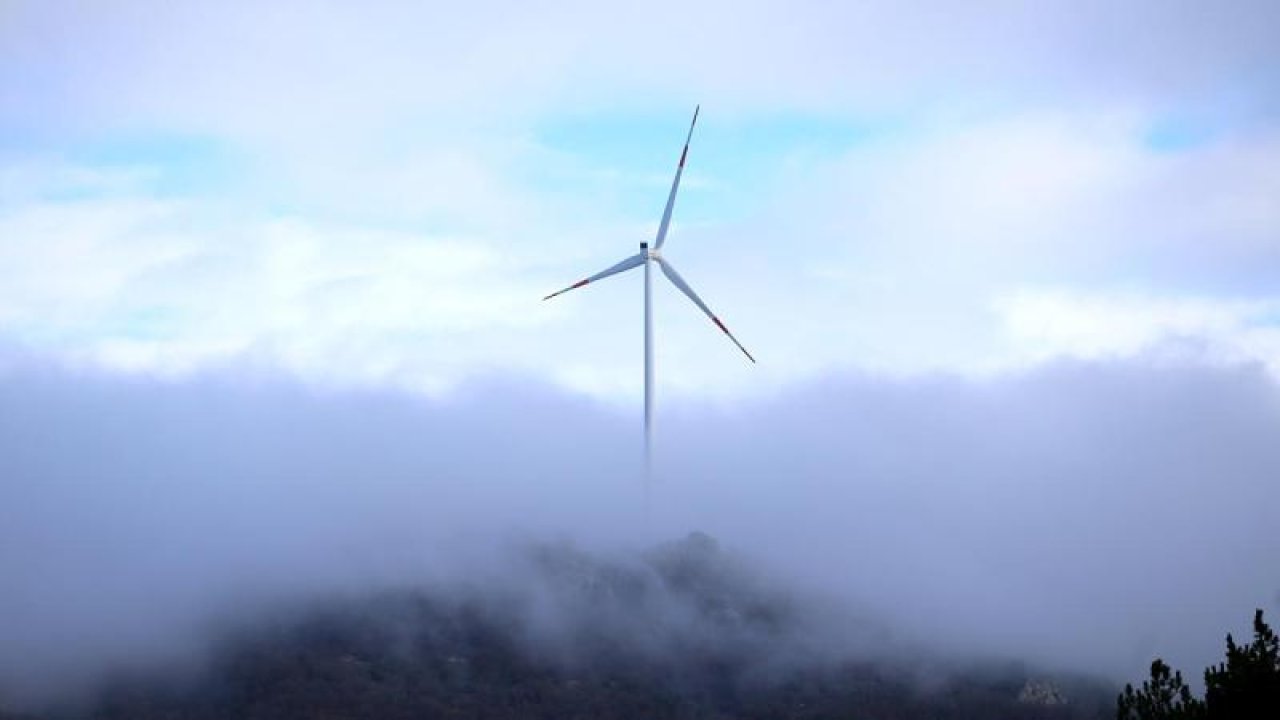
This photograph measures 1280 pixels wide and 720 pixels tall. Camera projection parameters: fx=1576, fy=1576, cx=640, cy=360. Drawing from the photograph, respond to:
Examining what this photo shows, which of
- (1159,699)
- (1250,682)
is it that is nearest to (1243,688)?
(1250,682)

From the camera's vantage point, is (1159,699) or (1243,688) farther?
(1159,699)

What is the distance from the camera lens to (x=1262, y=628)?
123m

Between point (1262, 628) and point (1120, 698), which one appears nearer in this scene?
point (1262, 628)

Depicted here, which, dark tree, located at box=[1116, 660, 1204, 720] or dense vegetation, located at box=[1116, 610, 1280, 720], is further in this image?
dark tree, located at box=[1116, 660, 1204, 720]

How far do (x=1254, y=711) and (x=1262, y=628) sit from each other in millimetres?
6417

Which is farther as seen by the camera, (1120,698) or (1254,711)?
(1120,698)

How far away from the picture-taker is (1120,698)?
132 m

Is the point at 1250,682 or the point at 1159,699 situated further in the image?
the point at 1159,699

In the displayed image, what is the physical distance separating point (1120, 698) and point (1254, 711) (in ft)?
39.7

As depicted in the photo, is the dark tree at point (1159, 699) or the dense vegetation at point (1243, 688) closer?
the dense vegetation at point (1243, 688)

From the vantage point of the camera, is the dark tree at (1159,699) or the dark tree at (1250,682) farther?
the dark tree at (1159,699)

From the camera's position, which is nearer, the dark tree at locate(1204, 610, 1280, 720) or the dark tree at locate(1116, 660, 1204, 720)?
the dark tree at locate(1204, 610, 1280, 720)

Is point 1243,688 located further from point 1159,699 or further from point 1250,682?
point 1159,699
